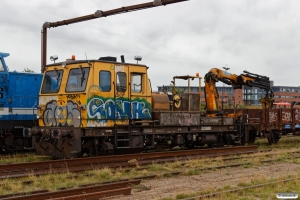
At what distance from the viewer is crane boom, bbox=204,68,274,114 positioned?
1823 centimetres

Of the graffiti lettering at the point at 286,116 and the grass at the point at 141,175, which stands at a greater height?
the graffiti lettering at the point at 286,116

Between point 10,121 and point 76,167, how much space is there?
561 centimetres

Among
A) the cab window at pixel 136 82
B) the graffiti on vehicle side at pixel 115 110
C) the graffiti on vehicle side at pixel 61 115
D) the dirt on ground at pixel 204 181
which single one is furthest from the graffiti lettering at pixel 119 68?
the dirt on ground at pixel 204 181

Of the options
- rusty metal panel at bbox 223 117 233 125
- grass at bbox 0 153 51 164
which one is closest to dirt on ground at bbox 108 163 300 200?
rusty metal panel at bbox 223 117 233 125

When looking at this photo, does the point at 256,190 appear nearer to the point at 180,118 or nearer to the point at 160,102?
the point at 180,118

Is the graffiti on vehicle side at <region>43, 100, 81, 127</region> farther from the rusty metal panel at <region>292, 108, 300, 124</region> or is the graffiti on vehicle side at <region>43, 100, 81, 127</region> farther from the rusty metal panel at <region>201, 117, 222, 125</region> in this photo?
the rusty metal panel at <region>292, 108, 300, 124</region>

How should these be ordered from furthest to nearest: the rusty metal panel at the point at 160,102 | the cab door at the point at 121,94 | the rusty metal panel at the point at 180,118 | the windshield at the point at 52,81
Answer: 1. the rusty metal panel at the point at 160,102
2. the rusty metal panel at the point at 180,118
3. the windshield at the point at 52,81
4. the cab door at the point at 121,94

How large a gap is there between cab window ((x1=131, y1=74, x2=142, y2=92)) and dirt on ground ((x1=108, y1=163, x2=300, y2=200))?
4.11 metres

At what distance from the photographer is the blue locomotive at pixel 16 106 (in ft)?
50.5

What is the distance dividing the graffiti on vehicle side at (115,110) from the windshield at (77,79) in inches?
25.7

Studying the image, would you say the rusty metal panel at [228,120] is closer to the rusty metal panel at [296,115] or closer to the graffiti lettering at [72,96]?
the rusty metal panel at [296,115]

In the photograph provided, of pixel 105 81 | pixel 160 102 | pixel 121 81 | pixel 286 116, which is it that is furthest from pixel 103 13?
pixel 286 116

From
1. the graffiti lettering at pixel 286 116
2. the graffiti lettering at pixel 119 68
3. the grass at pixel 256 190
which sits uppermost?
the graffiti lettering at pixel 119 68

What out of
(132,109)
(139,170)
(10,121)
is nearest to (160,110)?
(132,109)
